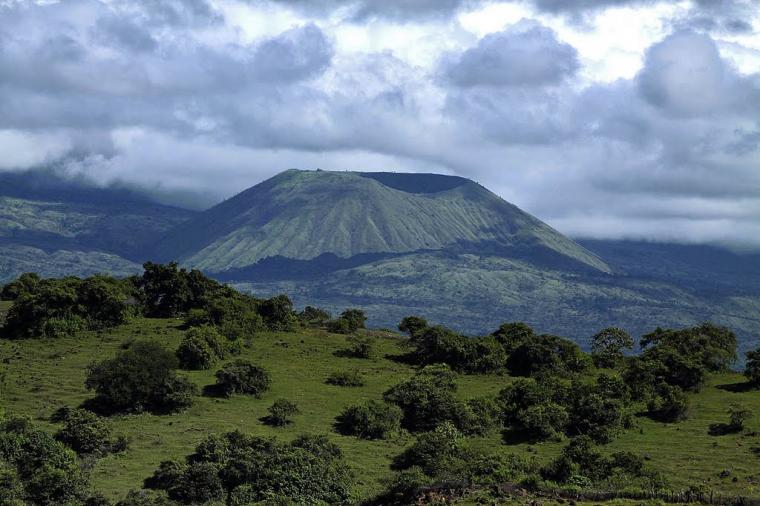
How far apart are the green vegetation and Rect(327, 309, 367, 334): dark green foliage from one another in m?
7.29

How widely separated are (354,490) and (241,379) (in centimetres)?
2864

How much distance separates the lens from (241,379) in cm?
8700

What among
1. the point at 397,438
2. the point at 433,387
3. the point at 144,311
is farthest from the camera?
the point at 144,311

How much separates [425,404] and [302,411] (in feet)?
33.9

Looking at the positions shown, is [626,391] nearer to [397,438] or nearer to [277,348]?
[397,438]

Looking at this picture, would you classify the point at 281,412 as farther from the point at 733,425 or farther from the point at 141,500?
the point at 733,425

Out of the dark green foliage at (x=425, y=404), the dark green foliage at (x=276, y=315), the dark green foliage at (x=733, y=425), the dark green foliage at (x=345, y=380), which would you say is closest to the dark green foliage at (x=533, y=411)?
the dark green foliage at (x=425, y=404)

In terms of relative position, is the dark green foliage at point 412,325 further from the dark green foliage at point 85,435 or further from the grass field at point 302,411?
the dark green foliage at point 85,435

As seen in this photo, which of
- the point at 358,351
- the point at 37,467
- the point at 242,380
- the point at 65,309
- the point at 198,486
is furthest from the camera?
the point at 65,309

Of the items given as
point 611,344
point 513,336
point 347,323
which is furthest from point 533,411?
point 347,323

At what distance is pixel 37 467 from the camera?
61312mm

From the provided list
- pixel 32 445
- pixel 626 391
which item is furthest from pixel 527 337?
pixel 32 445

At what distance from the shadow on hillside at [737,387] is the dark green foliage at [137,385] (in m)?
52.0

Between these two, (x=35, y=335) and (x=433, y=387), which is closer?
(x=433, y=387)
